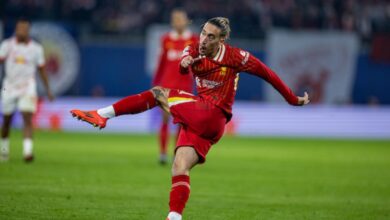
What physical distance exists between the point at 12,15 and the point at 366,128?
36.4ft

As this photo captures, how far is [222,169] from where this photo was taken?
15.1 meters

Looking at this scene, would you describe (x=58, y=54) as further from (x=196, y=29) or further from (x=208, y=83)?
(x=208, y=83)

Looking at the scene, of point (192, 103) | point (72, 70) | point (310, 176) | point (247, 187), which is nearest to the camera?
point (192, 103)

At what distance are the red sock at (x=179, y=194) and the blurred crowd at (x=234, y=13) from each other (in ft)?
58.3

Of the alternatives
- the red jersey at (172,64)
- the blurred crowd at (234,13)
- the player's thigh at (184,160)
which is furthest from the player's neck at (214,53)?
the blurred crowd at (234,13)

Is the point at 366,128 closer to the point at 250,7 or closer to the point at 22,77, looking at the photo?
the point at 250,7

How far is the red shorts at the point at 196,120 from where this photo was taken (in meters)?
8.24

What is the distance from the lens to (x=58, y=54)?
24.6 metres

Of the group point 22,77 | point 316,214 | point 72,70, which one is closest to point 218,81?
point 316,214

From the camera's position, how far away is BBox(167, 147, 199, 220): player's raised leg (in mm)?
7840

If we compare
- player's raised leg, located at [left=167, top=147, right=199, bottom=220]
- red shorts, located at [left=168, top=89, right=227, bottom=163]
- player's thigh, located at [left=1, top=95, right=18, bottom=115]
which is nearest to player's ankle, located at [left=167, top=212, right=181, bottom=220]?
player's raised leg, located at [left=167, top=147, right=199, bottom=220]

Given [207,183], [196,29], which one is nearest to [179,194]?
[207,183]

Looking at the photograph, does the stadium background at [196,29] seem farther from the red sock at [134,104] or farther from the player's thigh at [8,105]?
the red sock at [134,104]

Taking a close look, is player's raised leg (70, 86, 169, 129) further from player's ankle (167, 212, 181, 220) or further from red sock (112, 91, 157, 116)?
player's ankle (167, 212, 181, 220)
